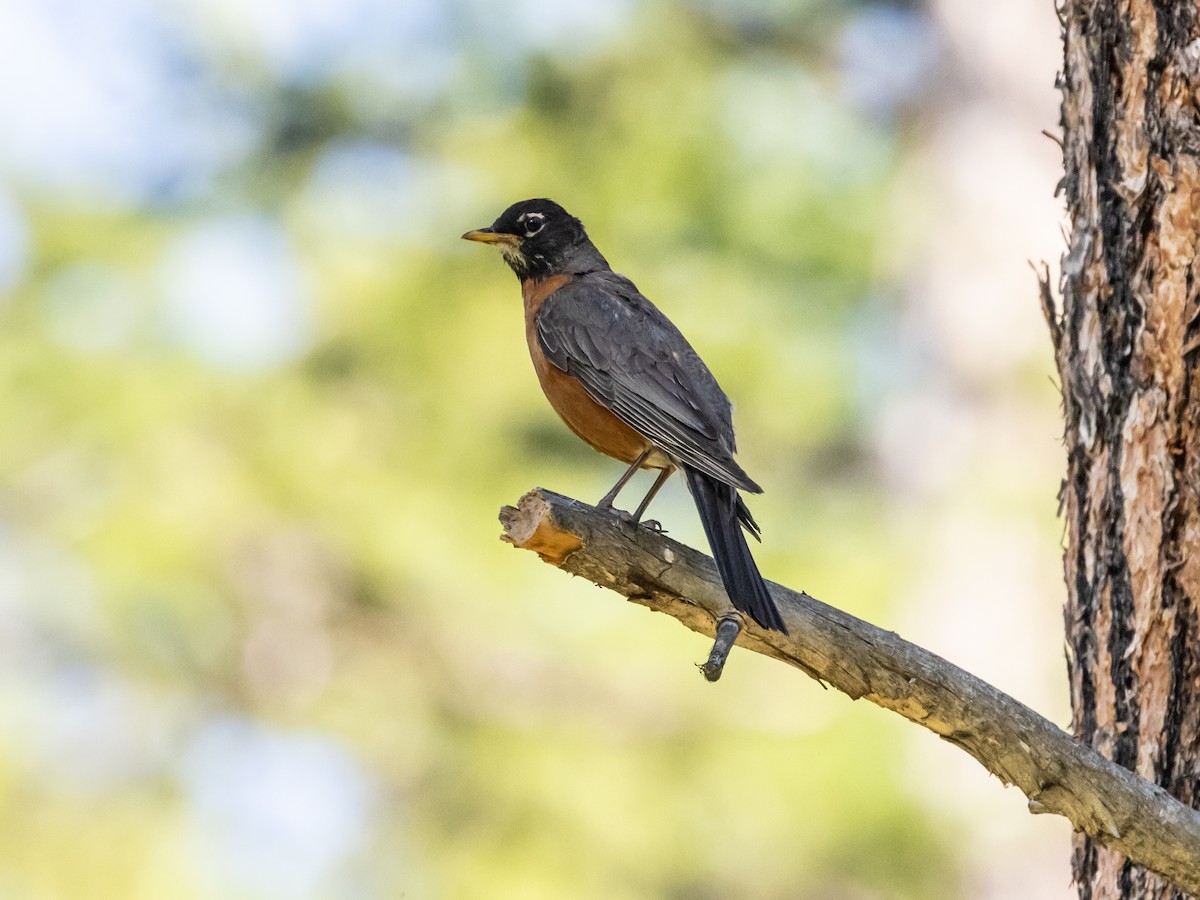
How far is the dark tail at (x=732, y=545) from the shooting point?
10.7 ft

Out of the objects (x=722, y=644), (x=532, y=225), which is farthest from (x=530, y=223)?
(x=722, y=644)

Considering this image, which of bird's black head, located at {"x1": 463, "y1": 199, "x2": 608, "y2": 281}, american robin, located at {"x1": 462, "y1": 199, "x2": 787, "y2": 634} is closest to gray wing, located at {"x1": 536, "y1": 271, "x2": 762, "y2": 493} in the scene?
american robin, located at {"x1": 462, "y1": 199, "x2": 787, "y2": 634}

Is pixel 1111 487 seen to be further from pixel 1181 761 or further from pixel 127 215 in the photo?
pixel 127 215

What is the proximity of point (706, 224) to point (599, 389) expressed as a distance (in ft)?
14.8

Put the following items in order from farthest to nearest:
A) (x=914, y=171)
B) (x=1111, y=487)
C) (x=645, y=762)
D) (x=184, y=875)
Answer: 1. (x=914, y=171)
2. (x=645, y=762)
3. (x=184, y=875)
4. (x=1111, y=487)

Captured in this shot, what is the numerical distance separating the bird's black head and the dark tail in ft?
5.52

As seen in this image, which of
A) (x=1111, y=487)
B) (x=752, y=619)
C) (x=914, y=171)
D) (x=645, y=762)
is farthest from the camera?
(x=914, y=171)

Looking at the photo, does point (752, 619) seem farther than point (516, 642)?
No

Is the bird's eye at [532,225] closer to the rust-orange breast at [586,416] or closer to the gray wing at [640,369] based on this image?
the gray wing at [640,369]

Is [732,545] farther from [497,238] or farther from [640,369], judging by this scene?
[497,238]

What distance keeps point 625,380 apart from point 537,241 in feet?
4.18

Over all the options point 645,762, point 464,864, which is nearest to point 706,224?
point 645,762

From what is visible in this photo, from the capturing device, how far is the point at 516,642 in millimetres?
8023

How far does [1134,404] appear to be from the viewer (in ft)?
11.9
